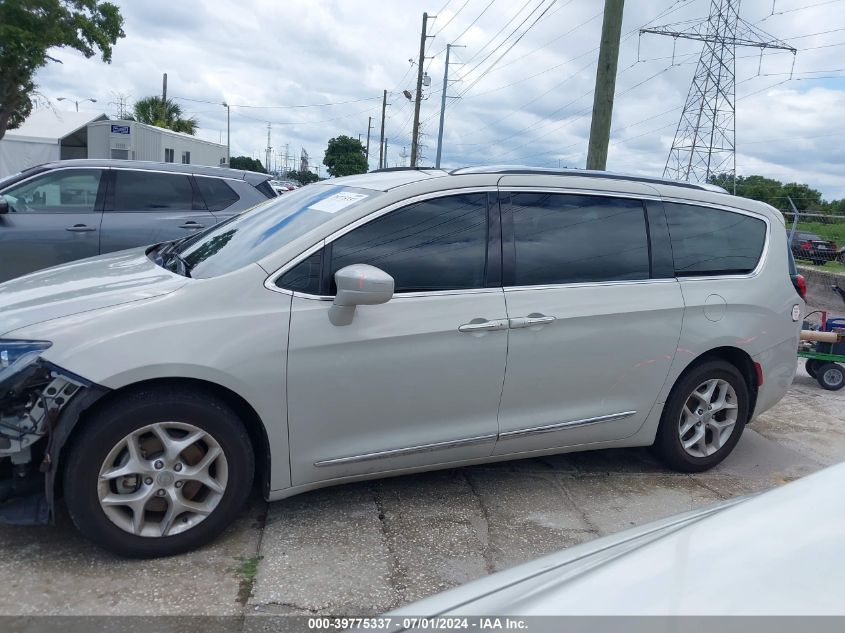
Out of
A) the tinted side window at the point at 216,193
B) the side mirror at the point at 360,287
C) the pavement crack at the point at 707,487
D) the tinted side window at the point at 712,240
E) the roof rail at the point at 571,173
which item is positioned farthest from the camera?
the tinted side window at the point at 216,193

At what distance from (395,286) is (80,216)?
16.1 feet

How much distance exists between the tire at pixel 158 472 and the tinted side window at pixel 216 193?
4.92 meters

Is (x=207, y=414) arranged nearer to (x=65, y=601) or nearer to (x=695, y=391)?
(x=65, y=601)

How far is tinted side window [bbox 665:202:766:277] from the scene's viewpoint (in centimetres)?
434

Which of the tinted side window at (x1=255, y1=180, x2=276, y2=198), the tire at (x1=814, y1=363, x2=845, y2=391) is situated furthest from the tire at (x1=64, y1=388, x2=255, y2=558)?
the tire at (x1=814, y1=363, x2=845, y2=391)

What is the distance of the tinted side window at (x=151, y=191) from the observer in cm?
727

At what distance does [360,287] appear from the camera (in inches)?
123

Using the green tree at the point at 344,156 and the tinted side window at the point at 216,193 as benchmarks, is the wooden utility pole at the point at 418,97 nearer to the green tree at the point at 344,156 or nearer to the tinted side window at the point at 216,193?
the green tree at the point at 344,156

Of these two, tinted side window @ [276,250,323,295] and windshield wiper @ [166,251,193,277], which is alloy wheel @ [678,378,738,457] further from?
windshield wiper @ [166,251,193,277]

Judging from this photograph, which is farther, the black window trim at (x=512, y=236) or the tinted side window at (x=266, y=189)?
the tinted side window at (x=266, y=189)

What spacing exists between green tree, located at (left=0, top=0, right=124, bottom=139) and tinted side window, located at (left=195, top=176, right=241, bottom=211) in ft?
45.5

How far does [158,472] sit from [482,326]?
1.60 meters

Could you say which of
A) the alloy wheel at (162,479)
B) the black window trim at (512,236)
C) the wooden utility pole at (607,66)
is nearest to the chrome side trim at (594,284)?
the black window trim at (512,236)

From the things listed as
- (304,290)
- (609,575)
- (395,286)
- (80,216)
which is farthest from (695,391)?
(80,216)
